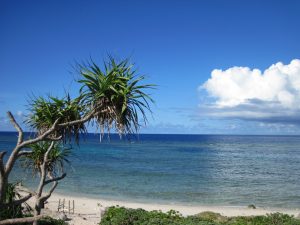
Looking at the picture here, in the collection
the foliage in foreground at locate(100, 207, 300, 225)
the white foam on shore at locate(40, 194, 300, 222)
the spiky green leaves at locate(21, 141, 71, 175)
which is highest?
the spiky green leaves at locate(21, 141, 71, 175)

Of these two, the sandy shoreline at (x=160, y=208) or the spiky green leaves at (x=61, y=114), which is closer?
the spiky green leaves at (x=61, y=114)

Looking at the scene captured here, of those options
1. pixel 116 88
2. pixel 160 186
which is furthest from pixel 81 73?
pixel 160 186

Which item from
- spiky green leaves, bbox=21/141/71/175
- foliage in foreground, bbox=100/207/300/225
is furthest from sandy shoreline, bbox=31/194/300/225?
spiky green leaves, bbox=21/141/71/175

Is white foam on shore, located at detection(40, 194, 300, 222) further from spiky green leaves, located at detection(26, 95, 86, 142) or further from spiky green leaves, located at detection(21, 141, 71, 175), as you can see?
spiky green leaves, located at detection(26, 95, 86, 142)

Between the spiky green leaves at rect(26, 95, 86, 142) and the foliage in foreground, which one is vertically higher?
the spiky green leaves at rect(26, 95, 86, 142)

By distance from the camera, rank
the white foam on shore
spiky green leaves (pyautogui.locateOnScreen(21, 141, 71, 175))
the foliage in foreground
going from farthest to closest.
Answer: the white foam on shore → the foliage in foreground → spiky green leaves (pyautogui.locateOnScreen(21, 141, 71, 175))

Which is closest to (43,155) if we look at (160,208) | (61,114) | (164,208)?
(61,114)

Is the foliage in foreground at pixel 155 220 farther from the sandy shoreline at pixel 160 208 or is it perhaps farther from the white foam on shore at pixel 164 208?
the white foam on shore at pixel 164 208

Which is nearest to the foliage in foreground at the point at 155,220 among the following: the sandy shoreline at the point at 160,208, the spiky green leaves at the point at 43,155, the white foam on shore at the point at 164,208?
the spiky green leaves at the point at 43,155

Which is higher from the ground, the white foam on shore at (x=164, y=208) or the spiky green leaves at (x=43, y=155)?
the spiky green leaves at (x=43, y=155)

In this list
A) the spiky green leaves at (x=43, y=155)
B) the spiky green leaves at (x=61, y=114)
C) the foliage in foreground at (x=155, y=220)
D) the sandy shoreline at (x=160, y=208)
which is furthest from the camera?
the sandy shoreline at (x=160, y=208)

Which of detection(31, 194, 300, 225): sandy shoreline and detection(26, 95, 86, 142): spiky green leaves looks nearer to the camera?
detection(26, 95, 86, 142): spiky green leaves

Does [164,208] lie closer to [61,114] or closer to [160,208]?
[160,208]

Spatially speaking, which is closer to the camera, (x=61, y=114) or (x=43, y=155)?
(x=61, y=114)
